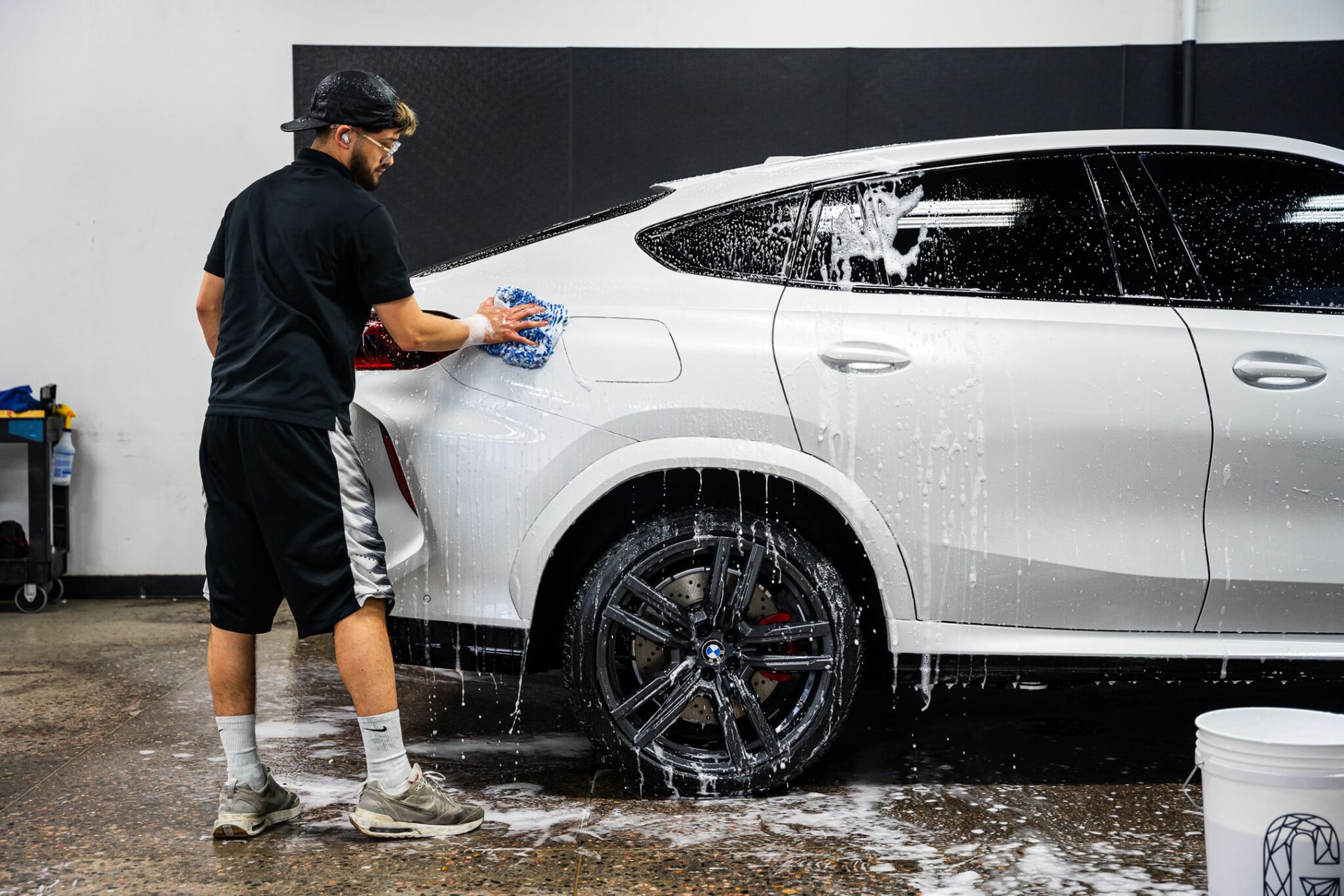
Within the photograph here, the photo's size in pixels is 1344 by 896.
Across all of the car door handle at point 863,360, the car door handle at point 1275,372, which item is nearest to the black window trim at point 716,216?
the car door handle at point 863,360

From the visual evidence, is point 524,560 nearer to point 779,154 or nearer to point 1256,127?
point 779,154

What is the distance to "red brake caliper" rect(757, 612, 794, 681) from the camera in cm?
312

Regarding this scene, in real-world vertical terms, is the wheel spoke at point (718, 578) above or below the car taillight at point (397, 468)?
below

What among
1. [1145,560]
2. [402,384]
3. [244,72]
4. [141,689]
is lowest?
[141,689]

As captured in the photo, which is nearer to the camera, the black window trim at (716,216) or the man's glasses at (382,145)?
the man's glasses at (382,145)

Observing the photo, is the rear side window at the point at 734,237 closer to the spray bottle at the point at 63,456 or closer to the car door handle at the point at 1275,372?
the car door handle at the point at 1275,372

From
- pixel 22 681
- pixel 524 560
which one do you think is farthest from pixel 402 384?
pixel 22 681

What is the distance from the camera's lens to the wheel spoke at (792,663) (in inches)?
121

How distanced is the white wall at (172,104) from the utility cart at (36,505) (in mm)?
329

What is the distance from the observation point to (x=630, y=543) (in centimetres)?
306

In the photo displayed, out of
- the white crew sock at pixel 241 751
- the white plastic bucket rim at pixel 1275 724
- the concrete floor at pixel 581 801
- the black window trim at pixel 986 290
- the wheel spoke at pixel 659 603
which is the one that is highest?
the black window trim at pixel 986 290

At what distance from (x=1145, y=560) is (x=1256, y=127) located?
409cm

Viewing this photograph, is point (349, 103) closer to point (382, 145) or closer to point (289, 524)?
point (382, 145)

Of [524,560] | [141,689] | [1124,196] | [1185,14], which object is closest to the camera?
[524,560]
